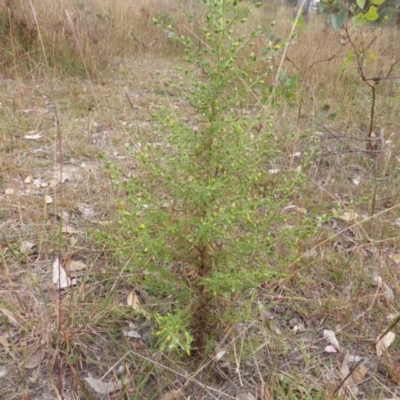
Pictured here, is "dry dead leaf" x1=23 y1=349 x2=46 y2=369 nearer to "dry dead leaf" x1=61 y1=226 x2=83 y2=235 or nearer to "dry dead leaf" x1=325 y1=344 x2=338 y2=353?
"dry dead leaf" x1=61 y1=226 x2=83 y2=235

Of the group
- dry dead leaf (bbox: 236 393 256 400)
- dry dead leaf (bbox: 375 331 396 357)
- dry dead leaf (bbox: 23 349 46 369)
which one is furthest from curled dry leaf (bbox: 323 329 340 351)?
dry dead leaf (bbox: 23 349 46 369)

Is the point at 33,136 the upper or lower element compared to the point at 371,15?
lower

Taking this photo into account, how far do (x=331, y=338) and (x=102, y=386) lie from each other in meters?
0.97

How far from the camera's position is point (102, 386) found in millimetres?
1442

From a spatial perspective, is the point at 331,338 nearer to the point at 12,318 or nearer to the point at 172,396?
the point at 172,396

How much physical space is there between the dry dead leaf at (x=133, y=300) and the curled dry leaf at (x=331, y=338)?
2.75 feet

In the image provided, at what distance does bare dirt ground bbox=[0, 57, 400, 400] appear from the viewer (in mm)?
1461

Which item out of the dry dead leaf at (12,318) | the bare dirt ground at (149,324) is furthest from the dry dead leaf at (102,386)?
the dry dead leaf at (12,318)

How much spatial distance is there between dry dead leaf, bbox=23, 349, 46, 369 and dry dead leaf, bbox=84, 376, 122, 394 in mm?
203

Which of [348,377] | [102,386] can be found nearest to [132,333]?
[102,386]

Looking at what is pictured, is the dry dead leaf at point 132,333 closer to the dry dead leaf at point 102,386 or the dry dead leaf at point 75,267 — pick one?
the dry dead leaf at point 102,386

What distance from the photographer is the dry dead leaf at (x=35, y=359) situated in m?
1.49

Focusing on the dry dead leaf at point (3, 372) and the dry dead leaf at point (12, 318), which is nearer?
the dry dead leaf at point (3, 372)

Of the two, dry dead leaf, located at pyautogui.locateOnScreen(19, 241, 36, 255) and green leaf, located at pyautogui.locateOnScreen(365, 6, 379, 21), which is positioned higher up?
green leaf, located at pyautogui.locateOnScreen(365, 6, 379, 21)
